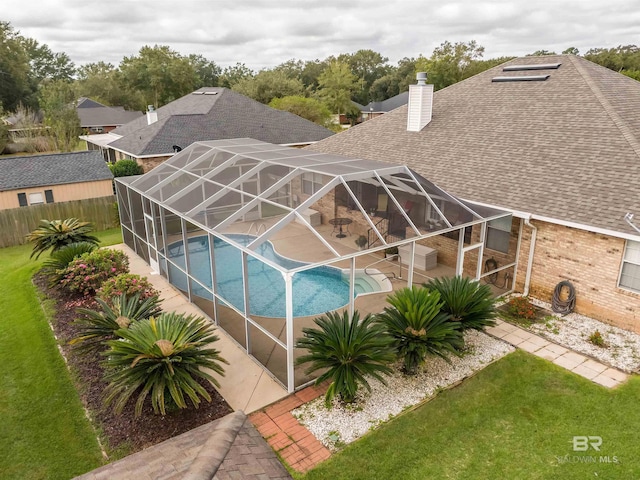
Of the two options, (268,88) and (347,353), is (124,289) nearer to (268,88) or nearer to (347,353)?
(347,353)

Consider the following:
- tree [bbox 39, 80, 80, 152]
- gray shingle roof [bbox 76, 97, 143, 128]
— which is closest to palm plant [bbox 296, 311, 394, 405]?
tree [bbox 39, 80, 80, 152]

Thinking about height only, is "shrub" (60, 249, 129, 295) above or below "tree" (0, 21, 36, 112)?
below

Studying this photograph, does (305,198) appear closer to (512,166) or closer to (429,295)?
(429,295)

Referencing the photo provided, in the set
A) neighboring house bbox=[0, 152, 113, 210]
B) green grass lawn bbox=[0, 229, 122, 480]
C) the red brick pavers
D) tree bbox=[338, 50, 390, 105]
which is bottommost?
the red brick pavers

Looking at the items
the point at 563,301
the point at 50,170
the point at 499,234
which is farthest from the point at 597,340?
the point at 50,170

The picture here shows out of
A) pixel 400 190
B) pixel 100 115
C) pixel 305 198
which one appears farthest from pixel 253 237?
pixel 100 115

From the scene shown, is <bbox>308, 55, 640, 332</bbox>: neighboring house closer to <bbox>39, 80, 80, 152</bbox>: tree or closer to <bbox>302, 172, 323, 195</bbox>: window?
<bbox>302, 172, 323, 195</bbox>: window

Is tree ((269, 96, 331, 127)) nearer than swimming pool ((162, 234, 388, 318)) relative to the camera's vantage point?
No
